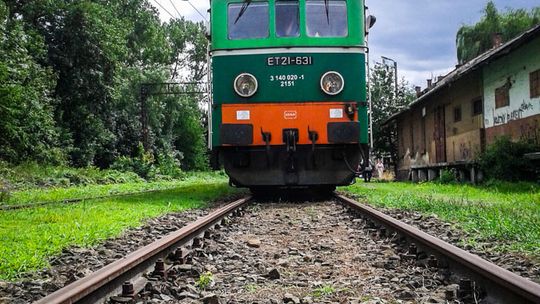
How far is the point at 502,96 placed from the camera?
1697 cm

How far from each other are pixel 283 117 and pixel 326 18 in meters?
2.05

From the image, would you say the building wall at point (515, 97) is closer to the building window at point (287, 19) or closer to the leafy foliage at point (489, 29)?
the building window at point (287, 19)

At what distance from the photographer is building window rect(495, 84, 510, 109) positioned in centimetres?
1662

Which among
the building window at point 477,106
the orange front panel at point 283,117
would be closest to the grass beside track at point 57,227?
the orange front panel at point 283,117

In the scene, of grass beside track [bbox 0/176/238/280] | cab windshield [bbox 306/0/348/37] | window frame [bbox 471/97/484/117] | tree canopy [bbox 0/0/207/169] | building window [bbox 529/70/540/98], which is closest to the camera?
grass beside track [bbox 0/176/238/280]

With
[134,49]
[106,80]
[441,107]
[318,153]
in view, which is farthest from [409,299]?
[134,49]

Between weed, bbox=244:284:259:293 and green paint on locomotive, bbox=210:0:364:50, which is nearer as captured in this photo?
weed, bbox=244:284:259:293

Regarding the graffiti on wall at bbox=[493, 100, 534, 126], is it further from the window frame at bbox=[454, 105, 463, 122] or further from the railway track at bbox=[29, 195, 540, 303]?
the railway track at bbox=[29, 195, 540, 303]

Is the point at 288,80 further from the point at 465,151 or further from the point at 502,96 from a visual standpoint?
the point at 465,151

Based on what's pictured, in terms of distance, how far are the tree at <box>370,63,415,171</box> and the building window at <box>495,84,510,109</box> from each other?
1442cm

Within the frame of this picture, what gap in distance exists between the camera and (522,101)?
15703 mm

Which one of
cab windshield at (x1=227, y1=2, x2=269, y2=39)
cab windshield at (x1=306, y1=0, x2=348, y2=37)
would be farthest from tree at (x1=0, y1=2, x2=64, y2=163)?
cab windshield at (x1=306, y1=0, x2=348, y2=37)

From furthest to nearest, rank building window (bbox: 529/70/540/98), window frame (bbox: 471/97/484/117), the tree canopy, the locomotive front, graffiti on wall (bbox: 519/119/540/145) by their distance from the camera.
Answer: the tree canopy
window frame (bbox: 471/97/484/117)
building window (bbox: 529/70/540/98)
graffiti on wall (bbox: 519/119/540/145)
the locomotive front

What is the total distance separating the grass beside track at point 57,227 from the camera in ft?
14.3
